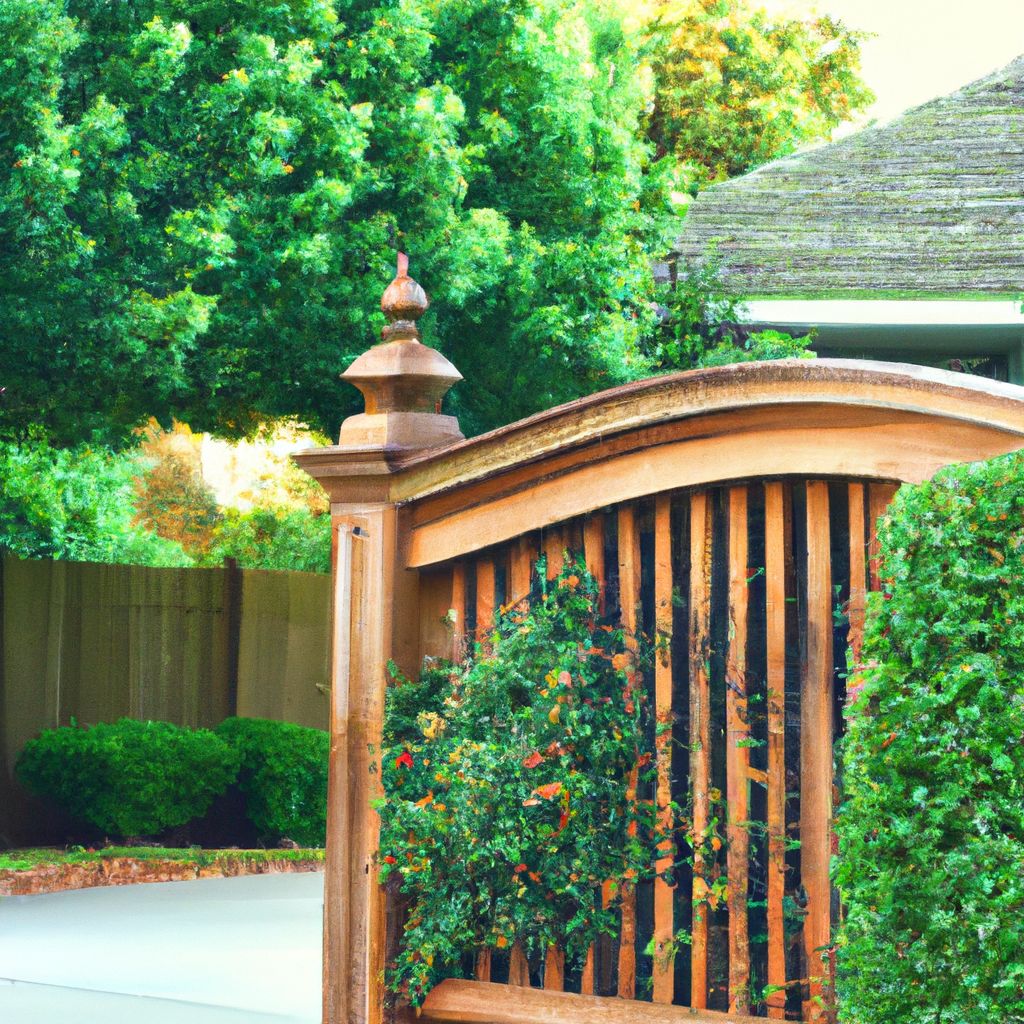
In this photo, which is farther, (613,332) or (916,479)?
(613,332)

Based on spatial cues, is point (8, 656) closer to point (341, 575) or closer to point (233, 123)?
point (233, 123)

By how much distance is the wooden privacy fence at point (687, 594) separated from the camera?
3.97 metres

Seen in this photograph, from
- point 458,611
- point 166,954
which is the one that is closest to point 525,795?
point 458,611

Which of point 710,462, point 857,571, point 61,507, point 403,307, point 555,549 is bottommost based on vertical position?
point 857,571

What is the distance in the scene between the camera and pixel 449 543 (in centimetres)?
473

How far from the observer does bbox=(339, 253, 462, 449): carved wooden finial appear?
15.9ft

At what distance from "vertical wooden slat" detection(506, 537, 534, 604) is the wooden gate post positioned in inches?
14.7

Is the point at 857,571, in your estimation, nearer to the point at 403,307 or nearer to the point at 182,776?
the point at 403,307

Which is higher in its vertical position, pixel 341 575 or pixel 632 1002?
pixel 341 575

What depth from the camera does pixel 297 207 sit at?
9.11m

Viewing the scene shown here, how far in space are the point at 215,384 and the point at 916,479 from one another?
657 cm

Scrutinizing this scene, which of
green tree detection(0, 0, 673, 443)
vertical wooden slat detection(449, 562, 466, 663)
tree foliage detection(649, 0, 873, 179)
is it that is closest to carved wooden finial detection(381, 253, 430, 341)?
vertical wooden slat detection(449, 562, 466, 663)

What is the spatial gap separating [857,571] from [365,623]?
1.59 meters

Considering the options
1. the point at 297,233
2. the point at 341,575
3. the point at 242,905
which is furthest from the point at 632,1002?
the point at 297,233
